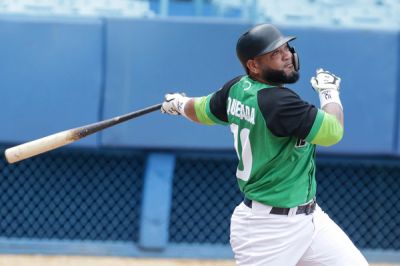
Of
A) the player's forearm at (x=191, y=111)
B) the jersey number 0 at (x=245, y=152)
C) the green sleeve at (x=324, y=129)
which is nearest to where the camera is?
the green sleeve at (x=324, y=129)

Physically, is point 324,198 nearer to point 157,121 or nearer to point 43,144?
point 157,121

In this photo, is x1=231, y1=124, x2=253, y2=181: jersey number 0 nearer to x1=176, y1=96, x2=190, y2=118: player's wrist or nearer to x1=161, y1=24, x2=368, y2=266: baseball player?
x1=161, y1=24, x2=368, y2=266: baseball player

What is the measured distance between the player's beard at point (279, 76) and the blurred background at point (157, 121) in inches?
90.3

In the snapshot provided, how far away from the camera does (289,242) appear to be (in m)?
3.75

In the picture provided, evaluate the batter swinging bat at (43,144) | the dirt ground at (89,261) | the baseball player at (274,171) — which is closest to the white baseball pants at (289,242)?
the baseball player at (274,171)

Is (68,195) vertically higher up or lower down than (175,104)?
lower down

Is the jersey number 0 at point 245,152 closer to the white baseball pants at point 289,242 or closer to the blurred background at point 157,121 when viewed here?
the white baseball pants at point 289,242

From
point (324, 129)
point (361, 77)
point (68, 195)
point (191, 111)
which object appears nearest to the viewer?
point (324, 129)

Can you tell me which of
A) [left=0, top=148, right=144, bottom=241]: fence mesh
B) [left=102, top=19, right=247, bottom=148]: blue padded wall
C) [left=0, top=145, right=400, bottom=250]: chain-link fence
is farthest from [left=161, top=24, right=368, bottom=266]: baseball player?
[left=0, top=148, right=144, bottom=241]: fence mesh

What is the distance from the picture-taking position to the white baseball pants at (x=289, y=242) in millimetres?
3752

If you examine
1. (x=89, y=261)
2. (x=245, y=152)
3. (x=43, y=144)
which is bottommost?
(x=89, y=261)

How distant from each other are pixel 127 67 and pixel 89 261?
144 centimetres

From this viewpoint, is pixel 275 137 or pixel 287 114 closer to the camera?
pixel 287 114

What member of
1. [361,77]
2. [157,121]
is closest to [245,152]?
[157,121]
